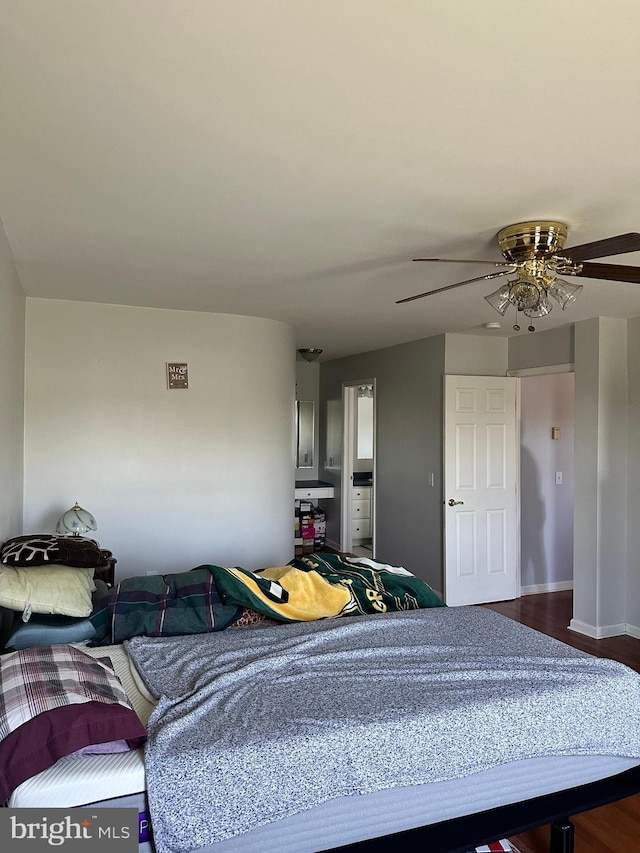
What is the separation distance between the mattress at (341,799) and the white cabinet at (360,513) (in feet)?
18.1

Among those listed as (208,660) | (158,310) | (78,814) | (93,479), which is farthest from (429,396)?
(78,814)

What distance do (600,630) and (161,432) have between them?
12.1ft

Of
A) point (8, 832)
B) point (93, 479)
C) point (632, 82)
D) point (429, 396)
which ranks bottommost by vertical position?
point (8, 832)

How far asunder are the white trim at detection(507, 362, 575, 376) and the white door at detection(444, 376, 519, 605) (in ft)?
0.28

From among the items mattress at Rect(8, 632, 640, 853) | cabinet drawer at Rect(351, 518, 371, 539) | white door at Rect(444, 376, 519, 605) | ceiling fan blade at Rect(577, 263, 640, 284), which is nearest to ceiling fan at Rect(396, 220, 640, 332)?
ceiling fan blade at Rect(577, 263, 640, 284)

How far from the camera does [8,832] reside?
160cm

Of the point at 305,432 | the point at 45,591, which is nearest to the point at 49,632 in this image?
the point at 45,591

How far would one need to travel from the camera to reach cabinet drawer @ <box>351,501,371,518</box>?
25.4 feet

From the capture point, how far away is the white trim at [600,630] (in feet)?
15.7

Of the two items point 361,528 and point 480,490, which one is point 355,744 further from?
point 361,528

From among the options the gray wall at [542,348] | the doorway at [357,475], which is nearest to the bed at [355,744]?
the gray wall at [542,348]

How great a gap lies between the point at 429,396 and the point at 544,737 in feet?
13.3

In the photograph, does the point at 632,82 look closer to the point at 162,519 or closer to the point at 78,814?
the point at 78,814

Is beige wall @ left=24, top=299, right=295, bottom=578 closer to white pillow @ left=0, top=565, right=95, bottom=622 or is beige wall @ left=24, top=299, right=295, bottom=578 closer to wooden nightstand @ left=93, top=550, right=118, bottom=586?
wooden nightstand @ left=93, top=550, right=118, bottom=586
